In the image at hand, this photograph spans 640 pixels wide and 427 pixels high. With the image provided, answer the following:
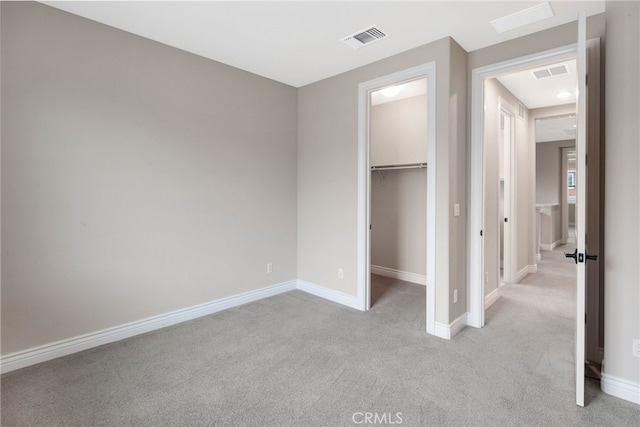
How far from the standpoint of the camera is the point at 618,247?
192cm

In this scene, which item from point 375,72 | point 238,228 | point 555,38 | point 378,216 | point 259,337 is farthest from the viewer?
point 378,216

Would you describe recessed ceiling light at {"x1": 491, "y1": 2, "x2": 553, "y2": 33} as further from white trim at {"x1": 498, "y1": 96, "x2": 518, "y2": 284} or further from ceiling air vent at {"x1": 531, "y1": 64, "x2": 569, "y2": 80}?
white trim at {"x1": 498, "y1": 96, "x2": 518, "y2": 284}

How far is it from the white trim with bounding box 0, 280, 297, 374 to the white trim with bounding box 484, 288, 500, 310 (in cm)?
253

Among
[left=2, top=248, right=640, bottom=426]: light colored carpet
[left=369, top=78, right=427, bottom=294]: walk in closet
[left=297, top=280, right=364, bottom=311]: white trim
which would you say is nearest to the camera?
[left=2, top=248, right=640, bottom=426]: light colored carpet

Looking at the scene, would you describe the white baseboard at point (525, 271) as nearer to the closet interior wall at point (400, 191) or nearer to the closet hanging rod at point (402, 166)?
the closet interior wall at point (400, 191)

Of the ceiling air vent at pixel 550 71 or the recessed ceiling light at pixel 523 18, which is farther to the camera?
the ceiling air vent at pixel 550 71

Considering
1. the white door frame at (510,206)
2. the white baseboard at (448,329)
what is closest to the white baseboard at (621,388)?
the white baseboard at (448,329)

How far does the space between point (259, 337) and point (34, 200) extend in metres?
2.00

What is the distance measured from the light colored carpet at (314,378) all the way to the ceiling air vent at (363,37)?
2631 millimetres

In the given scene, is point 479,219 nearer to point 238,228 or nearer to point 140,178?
point 238,228

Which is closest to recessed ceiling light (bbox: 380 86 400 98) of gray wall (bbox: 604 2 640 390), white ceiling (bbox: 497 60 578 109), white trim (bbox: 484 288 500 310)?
white ceiling (bbox: 497 60 578 109)

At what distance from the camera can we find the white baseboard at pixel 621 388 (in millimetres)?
1893

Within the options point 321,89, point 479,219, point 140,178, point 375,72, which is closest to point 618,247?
point 479,219

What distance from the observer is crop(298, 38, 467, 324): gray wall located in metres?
2.76
